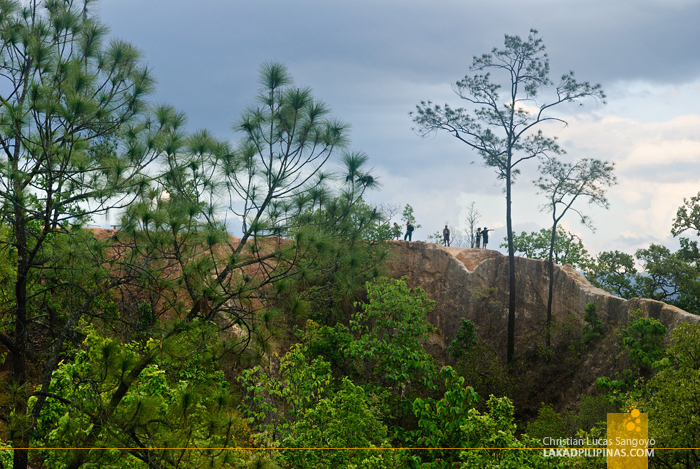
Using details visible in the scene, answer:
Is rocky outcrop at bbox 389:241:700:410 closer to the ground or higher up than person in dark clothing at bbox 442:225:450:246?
closer to the ground

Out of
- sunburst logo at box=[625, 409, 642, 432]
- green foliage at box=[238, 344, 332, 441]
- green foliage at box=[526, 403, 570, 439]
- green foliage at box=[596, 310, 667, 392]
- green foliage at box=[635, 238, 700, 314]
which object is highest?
green foliage at box=[635, 238, 700, 314]

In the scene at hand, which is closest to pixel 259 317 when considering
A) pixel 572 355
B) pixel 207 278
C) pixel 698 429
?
pixel 207 278

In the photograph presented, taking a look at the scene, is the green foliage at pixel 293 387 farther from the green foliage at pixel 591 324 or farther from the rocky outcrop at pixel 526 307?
the green foliage at pixel 591 324

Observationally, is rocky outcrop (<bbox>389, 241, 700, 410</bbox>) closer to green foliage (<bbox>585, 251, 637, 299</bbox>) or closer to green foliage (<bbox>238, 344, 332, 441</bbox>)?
green foliage (<bbox>585, 251, 637, 299</bbox>)

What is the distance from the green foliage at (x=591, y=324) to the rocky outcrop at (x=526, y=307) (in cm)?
16

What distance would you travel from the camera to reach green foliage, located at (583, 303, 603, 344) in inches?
610

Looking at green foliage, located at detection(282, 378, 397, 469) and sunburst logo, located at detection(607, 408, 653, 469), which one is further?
green foliage, located at detection(282, 378, 397, 469)

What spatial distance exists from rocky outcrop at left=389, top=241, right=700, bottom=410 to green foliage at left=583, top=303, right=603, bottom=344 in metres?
0.16

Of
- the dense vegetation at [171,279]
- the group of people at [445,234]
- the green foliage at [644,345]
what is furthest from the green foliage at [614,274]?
the dense vegetation at [171,279]

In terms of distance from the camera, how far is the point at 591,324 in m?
15.7

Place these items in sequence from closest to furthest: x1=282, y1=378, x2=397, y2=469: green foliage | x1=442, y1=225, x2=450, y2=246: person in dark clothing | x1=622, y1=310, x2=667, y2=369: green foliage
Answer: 1. x1=282, y1=378, x2=397, y2=469: green foliage
2. x1=622, y1=310, x2=667, y2=369: green foliage
3. x1=442, y1=225, x2=450, y2=246: person in dark clothing

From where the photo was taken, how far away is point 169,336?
19.7 feet

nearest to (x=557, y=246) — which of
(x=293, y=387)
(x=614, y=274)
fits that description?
(x=614, y=274)

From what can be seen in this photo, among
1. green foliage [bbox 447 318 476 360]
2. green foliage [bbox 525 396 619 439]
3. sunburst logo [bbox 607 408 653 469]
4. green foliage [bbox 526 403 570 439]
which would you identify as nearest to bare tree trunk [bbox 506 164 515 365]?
green foliage [bbox 447 318 476 360]
